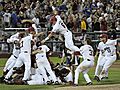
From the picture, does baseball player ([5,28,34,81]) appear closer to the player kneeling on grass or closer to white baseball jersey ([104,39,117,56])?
the player kneeling on grass

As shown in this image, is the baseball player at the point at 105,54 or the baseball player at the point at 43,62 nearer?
the baseball player at the point at 43,62

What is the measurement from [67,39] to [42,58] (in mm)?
1343

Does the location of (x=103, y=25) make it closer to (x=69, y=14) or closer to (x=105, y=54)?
(x=69, y=14)

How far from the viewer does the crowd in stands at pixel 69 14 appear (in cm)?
3122

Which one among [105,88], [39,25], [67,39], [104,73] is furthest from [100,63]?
[39,25]

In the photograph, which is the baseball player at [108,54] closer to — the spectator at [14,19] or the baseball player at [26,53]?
the baseball player at [26,53]

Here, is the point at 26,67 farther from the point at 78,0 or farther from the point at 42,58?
the point at 78,0

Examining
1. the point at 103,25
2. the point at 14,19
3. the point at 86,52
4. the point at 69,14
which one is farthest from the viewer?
the point at 69,14

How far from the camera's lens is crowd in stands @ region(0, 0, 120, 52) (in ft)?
102

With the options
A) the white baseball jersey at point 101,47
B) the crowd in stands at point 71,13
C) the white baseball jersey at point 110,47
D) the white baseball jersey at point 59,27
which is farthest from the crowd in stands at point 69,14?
the white baseball jersey at point 59,27

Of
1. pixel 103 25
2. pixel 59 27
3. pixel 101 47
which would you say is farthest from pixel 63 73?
pixel 103 25

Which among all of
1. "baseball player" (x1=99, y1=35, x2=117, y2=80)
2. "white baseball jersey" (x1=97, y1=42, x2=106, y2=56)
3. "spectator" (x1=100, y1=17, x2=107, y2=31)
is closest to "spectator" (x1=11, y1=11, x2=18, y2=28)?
"spectator" (x1=100, y1=17, x2=107, y2=31)

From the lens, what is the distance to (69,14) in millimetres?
32688

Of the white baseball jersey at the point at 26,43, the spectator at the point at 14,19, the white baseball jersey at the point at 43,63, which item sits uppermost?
the spectator at the point at 14,19
